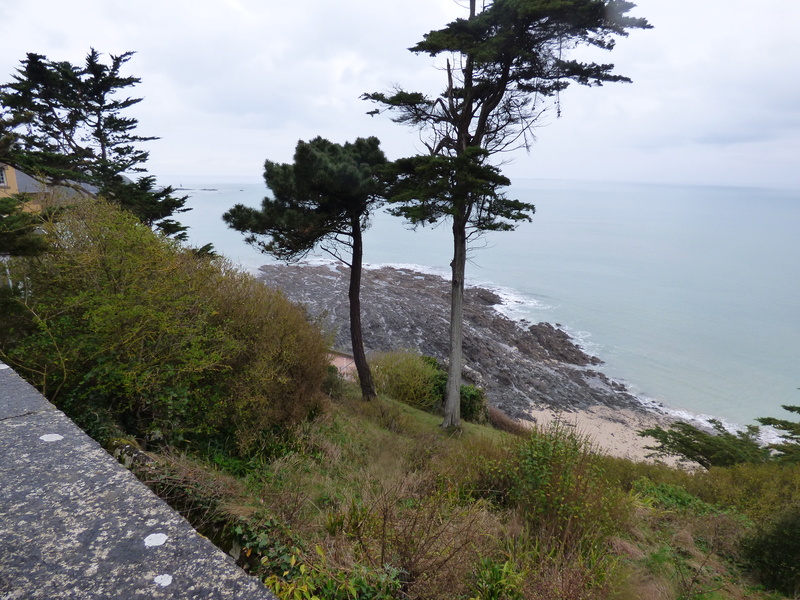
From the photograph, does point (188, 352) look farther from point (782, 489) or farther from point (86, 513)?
point (782, 489)

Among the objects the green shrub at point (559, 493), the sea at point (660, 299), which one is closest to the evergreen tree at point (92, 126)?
the sea at point (660, 299)

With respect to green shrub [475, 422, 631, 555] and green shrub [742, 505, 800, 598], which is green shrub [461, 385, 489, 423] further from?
green shrub [742, 505, 800, 598]

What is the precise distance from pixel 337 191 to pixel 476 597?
1097 cm

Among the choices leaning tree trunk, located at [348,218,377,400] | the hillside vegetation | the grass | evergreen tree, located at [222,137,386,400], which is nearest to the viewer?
the grass

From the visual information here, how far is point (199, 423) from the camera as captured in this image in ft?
21.6

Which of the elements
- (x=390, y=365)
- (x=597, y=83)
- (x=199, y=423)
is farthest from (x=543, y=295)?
(x=199, y=423)

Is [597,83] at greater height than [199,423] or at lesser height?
greater

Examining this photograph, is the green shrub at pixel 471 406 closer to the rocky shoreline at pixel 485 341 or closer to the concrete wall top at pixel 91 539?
the rocky shoreline at pixel 485 341

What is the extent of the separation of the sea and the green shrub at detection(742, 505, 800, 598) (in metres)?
7.09

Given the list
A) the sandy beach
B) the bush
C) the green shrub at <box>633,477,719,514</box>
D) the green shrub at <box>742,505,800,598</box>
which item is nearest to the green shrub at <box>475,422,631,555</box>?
the green shrub at <box>742,505,800,598</box>

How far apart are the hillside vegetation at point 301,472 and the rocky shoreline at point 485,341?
13319mm

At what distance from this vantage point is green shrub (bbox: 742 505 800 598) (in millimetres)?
5259

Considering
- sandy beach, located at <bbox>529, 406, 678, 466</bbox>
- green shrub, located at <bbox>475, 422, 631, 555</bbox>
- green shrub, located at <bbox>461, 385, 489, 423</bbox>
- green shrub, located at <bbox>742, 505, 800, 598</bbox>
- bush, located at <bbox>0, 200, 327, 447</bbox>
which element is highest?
bush, located at <bbox>0, 200, 327, 447</bbox>

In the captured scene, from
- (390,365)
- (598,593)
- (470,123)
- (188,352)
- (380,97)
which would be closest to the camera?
(598,593)
